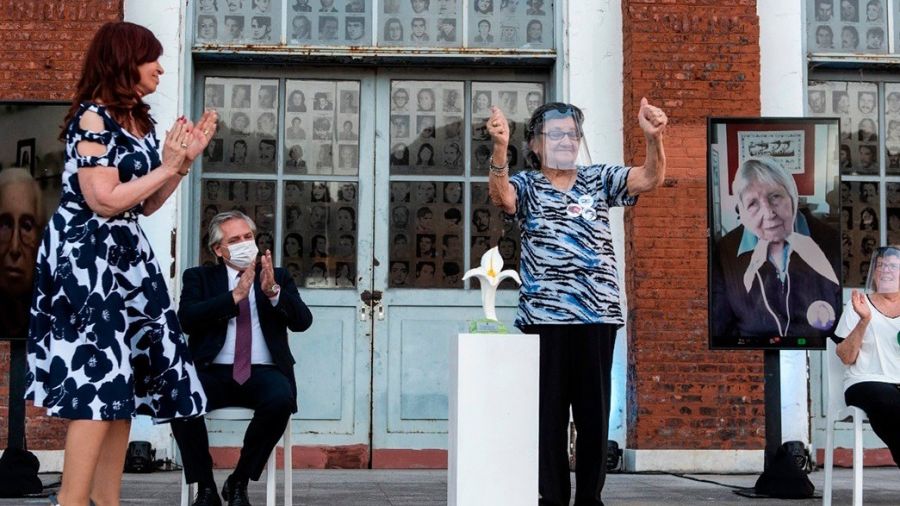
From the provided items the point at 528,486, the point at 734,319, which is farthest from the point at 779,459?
the point at 528,486

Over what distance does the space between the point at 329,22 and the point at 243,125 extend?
93 cm

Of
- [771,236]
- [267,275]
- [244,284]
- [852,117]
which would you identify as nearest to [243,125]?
[267,275]

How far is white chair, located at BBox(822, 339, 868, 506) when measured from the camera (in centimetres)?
612

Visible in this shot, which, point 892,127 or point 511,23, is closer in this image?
point 511,23

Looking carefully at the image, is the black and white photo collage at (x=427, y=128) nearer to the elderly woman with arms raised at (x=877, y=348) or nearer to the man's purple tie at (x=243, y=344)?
the man's purple tie at (x=243, y=344)

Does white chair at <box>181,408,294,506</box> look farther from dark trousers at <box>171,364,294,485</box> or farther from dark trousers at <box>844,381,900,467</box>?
dark trousers at <box>844,381,900,467</box>

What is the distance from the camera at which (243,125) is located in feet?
30.1

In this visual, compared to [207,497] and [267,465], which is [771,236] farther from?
[207,497]

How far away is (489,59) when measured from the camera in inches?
361

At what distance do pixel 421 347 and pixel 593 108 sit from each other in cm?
202

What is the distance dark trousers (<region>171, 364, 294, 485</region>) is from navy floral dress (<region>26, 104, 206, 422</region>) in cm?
180

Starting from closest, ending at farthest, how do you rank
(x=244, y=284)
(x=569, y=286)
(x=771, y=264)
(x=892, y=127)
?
(x=569, y=286)
(x=244, y=284)
(x=771, y=264)
(x=892, y=127)

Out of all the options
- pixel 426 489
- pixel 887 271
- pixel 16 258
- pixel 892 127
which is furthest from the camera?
pixel 892 127

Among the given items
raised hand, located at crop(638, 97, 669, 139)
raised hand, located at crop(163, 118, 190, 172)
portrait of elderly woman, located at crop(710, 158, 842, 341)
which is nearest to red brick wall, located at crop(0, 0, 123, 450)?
portrait of elderly woman, located at crop(710, 158, 842, 341)
